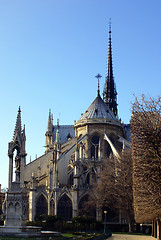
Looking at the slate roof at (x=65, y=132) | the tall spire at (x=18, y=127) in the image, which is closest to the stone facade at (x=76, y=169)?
the slate roof at (x=65, y=132)

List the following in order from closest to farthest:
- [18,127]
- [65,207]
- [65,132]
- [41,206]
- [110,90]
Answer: [18,127], [65,207], [41,206], [65,132], [110,90]

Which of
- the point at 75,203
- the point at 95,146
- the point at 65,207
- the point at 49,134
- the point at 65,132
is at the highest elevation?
the point at 65,132

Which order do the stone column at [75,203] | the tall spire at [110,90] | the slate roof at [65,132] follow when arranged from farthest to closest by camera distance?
the tall spire at [110,90]
the slate roof at [65,132]
the stone column at [75,203]

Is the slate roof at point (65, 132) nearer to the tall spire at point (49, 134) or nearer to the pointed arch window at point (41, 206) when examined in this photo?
the tall spire at point (49, 134)

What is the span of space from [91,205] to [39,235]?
37.2m

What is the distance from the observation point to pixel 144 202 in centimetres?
2877

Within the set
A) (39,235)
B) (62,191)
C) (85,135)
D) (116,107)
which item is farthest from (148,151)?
(116,107)

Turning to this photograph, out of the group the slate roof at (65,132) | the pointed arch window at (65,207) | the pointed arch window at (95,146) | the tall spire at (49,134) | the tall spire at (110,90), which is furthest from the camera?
the tall spire at (110,90)

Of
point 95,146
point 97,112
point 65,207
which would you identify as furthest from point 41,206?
point 97,112

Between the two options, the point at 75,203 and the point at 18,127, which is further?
the point at 75,203

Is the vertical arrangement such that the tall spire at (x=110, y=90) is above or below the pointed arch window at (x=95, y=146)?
above

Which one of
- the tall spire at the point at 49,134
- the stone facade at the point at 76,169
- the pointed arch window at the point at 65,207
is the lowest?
the pointed arch window at the point at 65,207

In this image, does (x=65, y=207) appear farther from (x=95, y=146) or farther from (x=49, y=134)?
(x=49, y=134)

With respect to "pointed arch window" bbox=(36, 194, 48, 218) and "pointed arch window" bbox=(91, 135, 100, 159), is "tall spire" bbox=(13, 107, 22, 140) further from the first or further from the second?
"pointed arch window" bbox=(91, 135, 100, 159)
